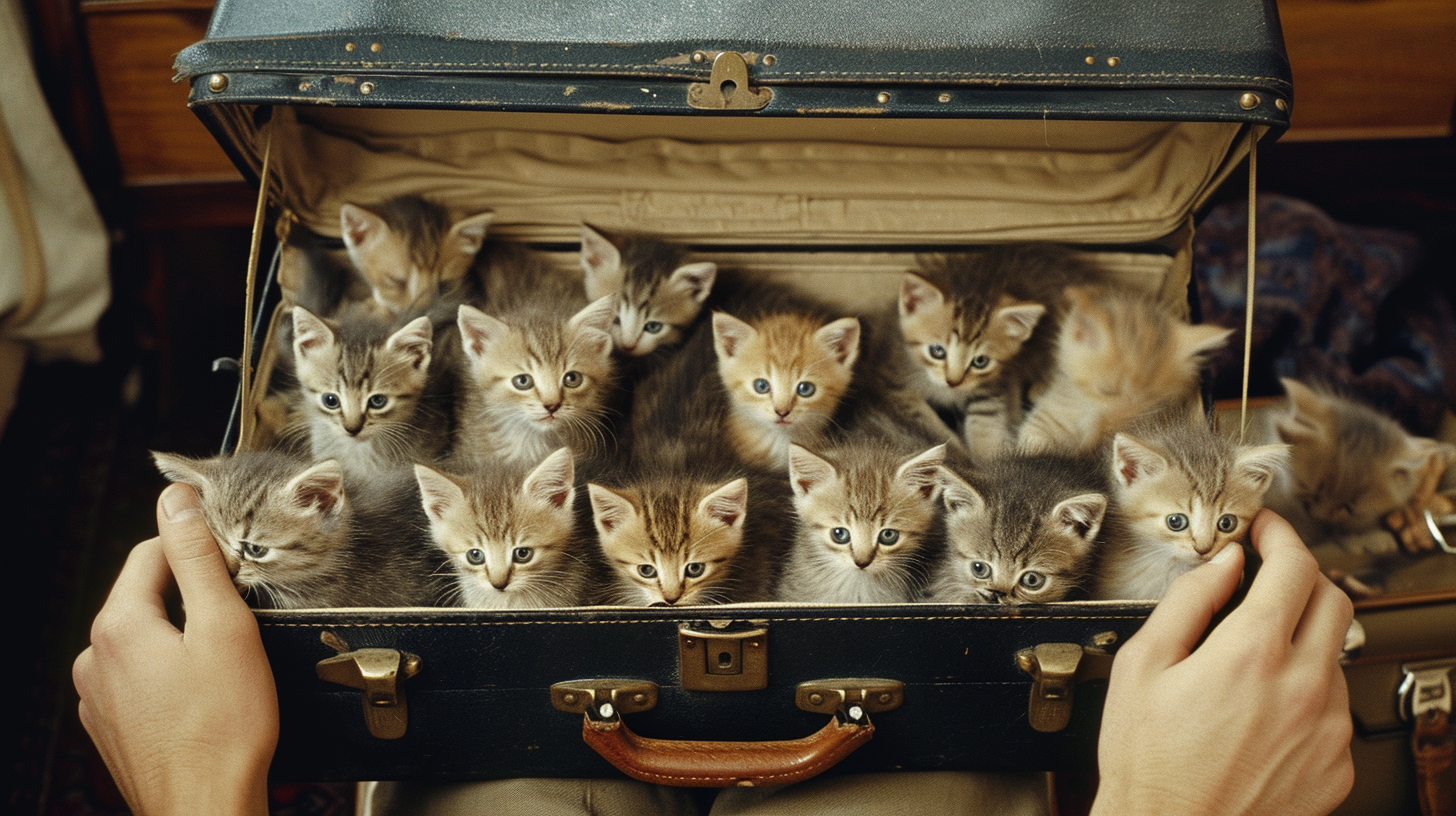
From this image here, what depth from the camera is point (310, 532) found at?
1435 mm

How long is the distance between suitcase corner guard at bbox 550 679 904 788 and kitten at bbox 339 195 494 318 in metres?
0.75

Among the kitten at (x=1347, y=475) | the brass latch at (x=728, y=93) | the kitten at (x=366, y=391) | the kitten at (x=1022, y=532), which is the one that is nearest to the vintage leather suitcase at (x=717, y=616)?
the brass latch at (x=728, y=93)

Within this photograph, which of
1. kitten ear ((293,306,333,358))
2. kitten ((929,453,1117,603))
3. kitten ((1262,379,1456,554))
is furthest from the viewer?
kitten ((1262,379,1456,554))

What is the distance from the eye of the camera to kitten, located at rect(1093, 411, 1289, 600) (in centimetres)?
145

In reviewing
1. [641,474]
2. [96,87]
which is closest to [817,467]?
[641,474]

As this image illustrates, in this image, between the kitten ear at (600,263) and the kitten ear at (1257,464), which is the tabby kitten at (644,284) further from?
the kitten ear at (1257,464)

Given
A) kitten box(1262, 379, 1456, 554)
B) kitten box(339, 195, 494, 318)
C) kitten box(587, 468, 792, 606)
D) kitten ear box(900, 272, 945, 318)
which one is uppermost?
kitten box(339, 195, 494, 318)

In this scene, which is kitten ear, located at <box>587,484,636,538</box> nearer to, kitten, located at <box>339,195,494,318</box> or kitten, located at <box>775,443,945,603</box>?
kitten, located at <box>775,443,945,603</box>

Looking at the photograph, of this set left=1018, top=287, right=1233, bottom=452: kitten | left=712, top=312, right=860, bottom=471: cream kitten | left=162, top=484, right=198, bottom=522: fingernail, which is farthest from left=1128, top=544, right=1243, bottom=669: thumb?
left=162, top=484, right=198, bottom=522: fingernail

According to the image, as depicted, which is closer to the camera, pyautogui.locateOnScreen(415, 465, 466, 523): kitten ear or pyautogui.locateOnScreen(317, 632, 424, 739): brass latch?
pyautogui.locateOnScreen(317, 632, 424, 739): brass latch

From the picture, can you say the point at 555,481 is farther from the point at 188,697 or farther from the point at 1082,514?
the point at 1082,514

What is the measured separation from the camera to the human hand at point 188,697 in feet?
4.01

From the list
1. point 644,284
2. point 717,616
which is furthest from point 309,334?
point 717,616

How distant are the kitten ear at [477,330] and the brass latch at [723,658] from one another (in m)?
0.60
